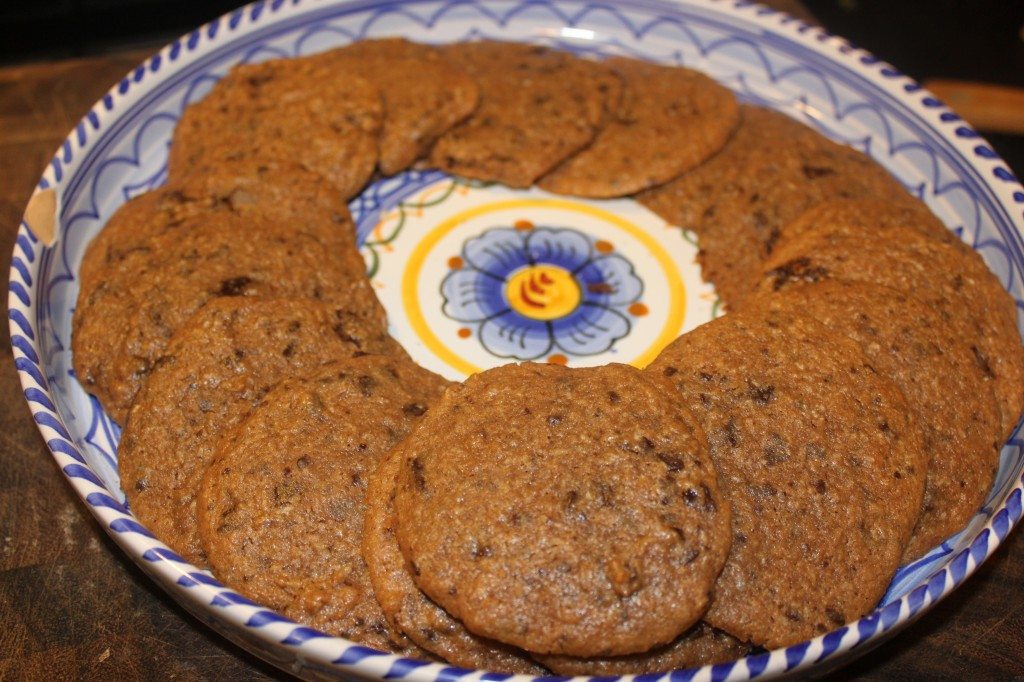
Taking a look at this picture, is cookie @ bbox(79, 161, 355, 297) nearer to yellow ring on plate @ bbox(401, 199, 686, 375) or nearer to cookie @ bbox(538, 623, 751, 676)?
yellow ring on plate @ bbox(401, 199, 686, 375)

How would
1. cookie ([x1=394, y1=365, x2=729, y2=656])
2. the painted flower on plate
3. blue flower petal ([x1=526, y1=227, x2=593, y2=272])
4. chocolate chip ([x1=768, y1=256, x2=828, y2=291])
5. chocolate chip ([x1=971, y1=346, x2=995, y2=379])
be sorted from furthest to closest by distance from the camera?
blue flower petal ([x1=526, y1=227, x2=593, y2=272]), the painted flower on plate, chocolate chip ([x1=768, y1=256, x2=828, y2=291]), chocolate chip ([x1=971, y1=346, x2=995, y2=379]), cookie ([x1=394, y1=365, x2=729, y2=656])

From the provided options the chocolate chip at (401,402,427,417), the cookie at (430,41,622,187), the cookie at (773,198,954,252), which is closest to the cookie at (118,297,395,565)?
the chocolate chip at (401,402,427,417)

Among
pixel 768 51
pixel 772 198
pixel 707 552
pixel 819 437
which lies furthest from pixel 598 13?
pixel 707 552

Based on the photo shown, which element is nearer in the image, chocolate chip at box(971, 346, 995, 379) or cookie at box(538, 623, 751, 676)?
cookie at box(538, 623, 751, 676)

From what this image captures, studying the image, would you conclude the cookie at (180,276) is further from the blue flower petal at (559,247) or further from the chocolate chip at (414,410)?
the blue flower petal at (559,247)

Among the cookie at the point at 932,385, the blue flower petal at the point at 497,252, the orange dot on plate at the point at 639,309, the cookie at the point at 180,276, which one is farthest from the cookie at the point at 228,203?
the cookie at the point at 932,385

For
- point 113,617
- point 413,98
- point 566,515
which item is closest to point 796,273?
point 566,515
